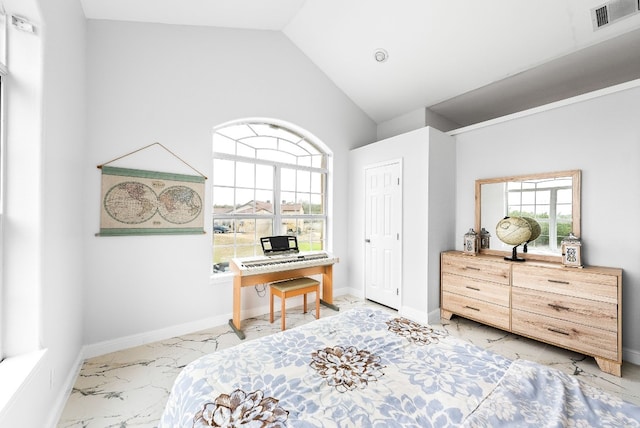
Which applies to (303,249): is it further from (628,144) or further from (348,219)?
(628,144)

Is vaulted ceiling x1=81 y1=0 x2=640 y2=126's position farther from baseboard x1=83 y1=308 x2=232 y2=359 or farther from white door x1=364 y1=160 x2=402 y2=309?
baseboard x1=83 y1=308 x2=232 y2=359

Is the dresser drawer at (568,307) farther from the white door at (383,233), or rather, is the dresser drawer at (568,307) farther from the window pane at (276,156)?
the window pane at (276,156)

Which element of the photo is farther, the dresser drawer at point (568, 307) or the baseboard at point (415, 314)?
the baseboard at point (415, 314)

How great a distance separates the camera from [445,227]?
11.2 ft

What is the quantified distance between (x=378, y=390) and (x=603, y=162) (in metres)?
3.10

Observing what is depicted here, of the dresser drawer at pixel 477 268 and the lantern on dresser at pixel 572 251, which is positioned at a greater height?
the lantern on dresser at pixel 572 251

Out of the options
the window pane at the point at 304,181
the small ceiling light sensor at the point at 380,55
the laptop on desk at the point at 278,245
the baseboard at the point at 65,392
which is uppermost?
the small ceiling light sensor at the point at 380,55

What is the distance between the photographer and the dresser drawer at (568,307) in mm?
2174

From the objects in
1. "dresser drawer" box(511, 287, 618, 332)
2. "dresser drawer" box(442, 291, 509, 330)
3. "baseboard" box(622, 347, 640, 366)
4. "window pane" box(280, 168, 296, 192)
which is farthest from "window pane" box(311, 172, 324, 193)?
"baseboard" box(622, 347, 640, 366)

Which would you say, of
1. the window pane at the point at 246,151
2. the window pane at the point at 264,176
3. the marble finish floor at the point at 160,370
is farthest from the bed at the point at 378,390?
the window pane at the point at 246,151

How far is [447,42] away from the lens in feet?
9.56

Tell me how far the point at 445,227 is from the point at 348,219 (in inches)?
57.0

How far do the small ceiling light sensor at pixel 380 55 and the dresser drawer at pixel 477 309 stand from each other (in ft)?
9.89

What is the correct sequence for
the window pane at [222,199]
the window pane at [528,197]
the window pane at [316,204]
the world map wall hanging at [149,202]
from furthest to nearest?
the window pane at [316,204]
the window pane at [222,199]
the window pane at [528,197]
the world map wall hanging at [149,202]
